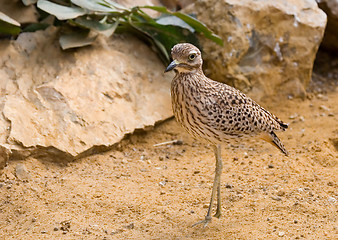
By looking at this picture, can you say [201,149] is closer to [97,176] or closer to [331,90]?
[97,176]

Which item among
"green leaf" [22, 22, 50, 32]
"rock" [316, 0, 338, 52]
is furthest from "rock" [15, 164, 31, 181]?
"rock" [316, 0, 338, 52]

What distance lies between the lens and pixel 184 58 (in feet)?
13.7

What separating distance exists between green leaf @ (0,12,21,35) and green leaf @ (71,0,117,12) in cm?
63

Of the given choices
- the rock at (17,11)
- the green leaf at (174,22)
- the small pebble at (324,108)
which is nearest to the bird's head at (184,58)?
the green leaf at (174,22)

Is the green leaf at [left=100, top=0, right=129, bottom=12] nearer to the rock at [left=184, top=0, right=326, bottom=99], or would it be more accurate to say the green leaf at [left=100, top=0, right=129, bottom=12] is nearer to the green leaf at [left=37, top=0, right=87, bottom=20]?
the green leaf at [left=37, top=0, right=87, bottom=20]

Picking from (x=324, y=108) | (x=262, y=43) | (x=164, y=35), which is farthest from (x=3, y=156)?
(x=324, y=108)

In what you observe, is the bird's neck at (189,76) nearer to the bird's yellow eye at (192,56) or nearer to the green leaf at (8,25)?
the bird's yellow eye at (192,56)

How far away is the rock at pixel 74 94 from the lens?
5.07 m

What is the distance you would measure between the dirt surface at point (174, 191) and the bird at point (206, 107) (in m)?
0.35

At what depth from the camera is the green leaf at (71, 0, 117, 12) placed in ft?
18.5

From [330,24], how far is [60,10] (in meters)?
3.74

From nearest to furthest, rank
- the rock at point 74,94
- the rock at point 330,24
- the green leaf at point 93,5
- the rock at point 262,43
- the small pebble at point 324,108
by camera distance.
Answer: the rock at point 74,94 < the green leaf at point 93,5 < the rock at point 262,43 < the small pebble at point 324,108 < the rock at point 330,24

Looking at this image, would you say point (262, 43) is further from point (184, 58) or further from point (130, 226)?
point (130, 226)

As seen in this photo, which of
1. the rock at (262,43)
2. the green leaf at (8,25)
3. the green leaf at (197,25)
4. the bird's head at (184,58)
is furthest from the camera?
the rock at (262,43)
